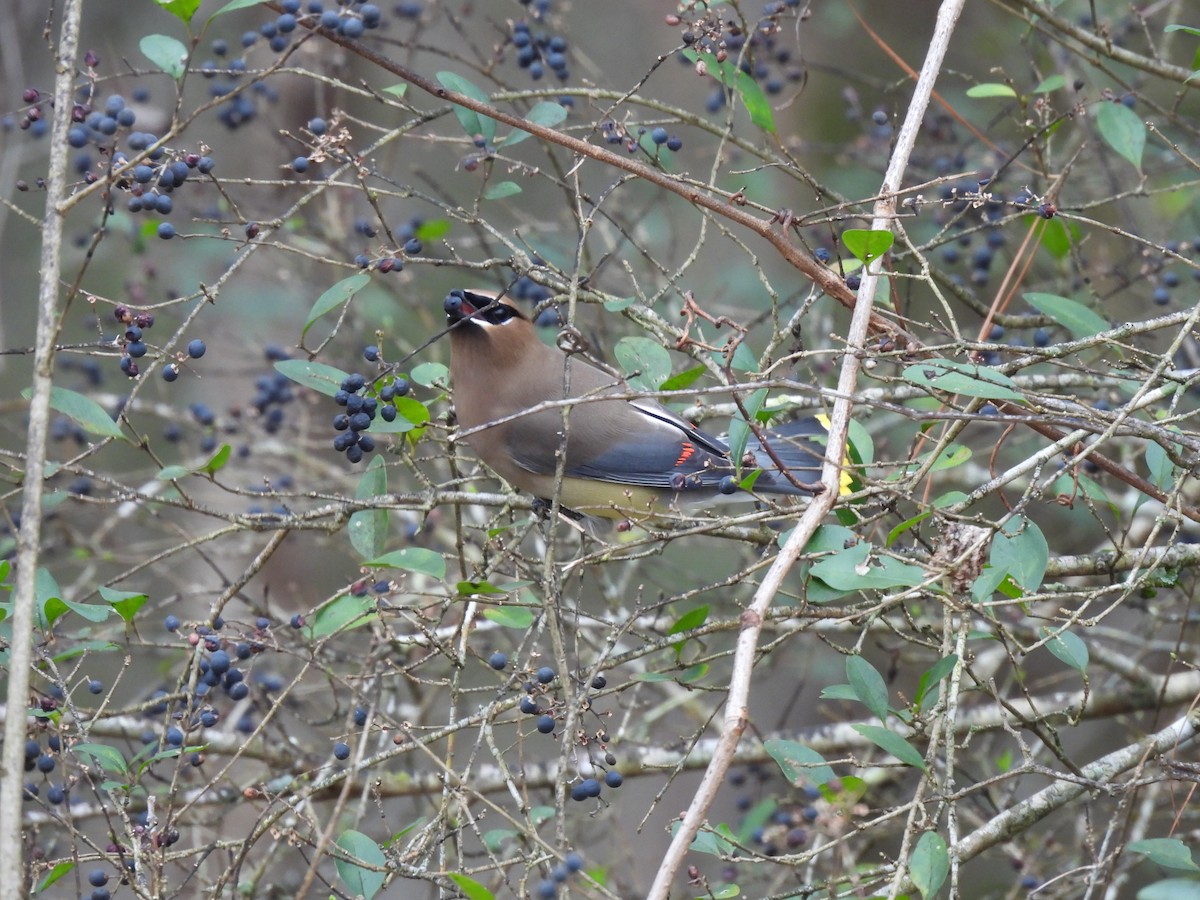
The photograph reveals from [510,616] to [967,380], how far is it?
0.91 m

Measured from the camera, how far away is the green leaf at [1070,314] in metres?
2.78

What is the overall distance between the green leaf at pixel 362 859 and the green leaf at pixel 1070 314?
66.6 inches

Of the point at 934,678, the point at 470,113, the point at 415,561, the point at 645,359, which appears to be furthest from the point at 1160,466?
the point at 470,113

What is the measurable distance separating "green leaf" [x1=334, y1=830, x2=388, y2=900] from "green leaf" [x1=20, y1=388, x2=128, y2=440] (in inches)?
33.5

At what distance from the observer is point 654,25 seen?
7.61 meters

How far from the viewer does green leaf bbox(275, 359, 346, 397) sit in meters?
2.69

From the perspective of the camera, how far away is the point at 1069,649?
235 centimetres

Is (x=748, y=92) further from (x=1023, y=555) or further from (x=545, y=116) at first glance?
(x=1023, y=555)

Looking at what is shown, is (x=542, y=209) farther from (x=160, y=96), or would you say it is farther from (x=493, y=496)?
(x=493, y=496)

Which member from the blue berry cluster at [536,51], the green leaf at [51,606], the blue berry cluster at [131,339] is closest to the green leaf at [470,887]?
the green leaf at [51,606]

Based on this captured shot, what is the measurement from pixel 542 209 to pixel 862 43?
2.40 metres

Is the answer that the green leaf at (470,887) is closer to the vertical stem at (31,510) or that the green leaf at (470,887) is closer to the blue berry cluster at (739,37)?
the vertical stem at (31,510)

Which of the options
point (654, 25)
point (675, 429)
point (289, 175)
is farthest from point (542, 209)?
point (675, 429)

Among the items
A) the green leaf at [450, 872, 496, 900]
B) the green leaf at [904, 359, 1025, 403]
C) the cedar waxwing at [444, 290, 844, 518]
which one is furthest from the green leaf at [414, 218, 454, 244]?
the green leaf at [450, 872, 496, 900]
